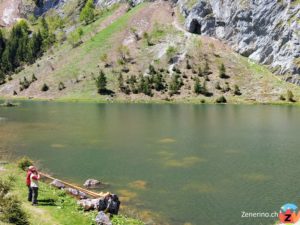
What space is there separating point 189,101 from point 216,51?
133 feet

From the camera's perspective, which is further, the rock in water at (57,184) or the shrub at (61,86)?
the shrub at (61,86)

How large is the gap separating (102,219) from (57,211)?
3.85m

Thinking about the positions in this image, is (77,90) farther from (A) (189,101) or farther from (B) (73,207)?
(B) (73,207)

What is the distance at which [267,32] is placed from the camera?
18612 centimetres

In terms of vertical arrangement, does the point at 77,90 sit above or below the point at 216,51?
below

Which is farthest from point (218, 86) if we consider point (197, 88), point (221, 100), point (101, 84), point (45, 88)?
point (45, 88)

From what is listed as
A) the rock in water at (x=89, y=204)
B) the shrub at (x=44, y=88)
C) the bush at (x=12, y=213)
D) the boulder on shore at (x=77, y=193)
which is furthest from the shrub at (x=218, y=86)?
the bush at (x=12, y=213)

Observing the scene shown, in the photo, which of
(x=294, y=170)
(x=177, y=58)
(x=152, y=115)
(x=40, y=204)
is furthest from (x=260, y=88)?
(x=40, y=204)

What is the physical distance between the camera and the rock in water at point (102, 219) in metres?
30.3

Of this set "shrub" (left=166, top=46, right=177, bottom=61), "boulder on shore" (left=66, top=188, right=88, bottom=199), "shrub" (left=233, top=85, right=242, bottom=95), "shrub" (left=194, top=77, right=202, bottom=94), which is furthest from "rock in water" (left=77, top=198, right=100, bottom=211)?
"shrub" (left=166, top=46, right=177, bottom=61)

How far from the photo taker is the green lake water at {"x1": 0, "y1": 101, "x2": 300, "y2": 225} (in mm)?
37531

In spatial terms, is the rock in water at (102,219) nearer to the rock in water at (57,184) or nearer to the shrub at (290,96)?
the rock in water at (57,184)

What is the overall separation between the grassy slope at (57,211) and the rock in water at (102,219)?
447mm

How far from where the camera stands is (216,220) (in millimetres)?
33469
